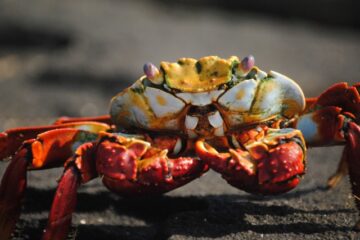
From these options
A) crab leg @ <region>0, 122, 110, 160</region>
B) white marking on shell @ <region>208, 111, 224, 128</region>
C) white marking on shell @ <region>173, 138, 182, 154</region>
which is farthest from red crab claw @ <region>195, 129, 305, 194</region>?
crab leg @ <region>0, 122, 110, 160</region>

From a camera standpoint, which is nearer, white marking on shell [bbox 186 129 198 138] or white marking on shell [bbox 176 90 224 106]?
white marking on shell [bbox 176 90 224 106]

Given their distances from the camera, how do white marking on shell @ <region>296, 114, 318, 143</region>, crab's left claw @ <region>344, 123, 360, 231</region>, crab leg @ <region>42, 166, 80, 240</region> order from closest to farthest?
crab leg @ <region>42, 166, 80, 240</region> → crab's left claw @ <region>344, 123, 360, 231</region> → white marking on shell @ <region>296, 114, 318, 143</region>

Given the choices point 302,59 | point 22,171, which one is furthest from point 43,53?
point 22,171

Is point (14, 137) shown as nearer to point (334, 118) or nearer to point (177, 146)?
point (177, 146)

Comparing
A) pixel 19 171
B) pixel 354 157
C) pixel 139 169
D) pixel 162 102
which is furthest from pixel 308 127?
pixel 19 171

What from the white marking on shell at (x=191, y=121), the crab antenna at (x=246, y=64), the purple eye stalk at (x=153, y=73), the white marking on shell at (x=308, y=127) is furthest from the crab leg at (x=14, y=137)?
the white marking on shell at (x=308, y=127)

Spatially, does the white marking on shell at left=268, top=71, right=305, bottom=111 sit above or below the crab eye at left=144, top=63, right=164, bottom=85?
below

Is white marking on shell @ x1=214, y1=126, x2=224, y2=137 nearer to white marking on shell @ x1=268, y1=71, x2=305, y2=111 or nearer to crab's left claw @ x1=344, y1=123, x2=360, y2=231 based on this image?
white marking on shell @ x1=268, y1=71, x2=305, y2=111
